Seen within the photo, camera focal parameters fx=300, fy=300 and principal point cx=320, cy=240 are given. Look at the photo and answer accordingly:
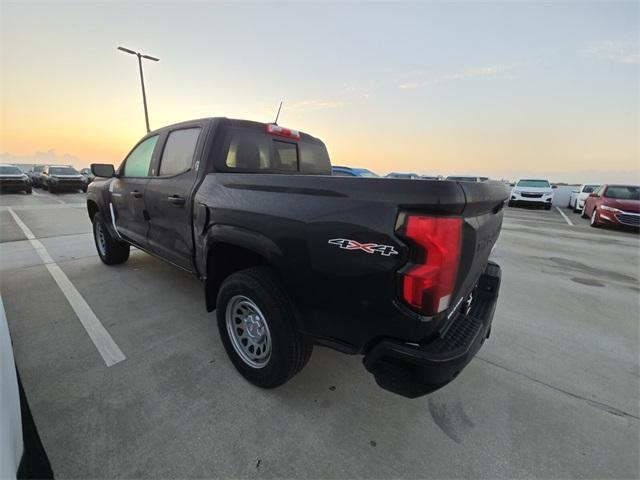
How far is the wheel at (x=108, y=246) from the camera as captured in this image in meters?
4.60

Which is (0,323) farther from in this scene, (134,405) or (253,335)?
(253,335)

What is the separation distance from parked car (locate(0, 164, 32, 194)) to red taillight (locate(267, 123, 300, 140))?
21.2m

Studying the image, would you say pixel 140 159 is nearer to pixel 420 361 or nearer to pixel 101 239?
pixel 101 239

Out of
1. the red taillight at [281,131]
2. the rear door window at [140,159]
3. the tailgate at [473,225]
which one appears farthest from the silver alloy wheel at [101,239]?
the tailgate at [473,225]

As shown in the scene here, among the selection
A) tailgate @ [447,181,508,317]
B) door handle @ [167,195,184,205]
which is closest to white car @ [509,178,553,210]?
tailgate @ [447,181,508,317]

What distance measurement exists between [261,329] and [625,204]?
43.7ft

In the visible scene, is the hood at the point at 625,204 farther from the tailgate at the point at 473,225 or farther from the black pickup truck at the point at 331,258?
the tailgate at the point at 473,225

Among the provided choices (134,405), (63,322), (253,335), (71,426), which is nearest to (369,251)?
(253,335)

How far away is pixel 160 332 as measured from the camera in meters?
2.94

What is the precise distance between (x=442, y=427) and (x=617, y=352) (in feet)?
7.43

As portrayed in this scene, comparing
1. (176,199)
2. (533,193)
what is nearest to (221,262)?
(176,199)

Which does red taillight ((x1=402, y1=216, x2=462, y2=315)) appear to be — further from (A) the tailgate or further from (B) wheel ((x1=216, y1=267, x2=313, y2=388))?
(B) wheel ((x1=216, y1=267, x2=313, y2=388))

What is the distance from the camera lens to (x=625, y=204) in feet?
32.9

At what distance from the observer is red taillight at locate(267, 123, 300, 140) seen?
3113 millimetres
